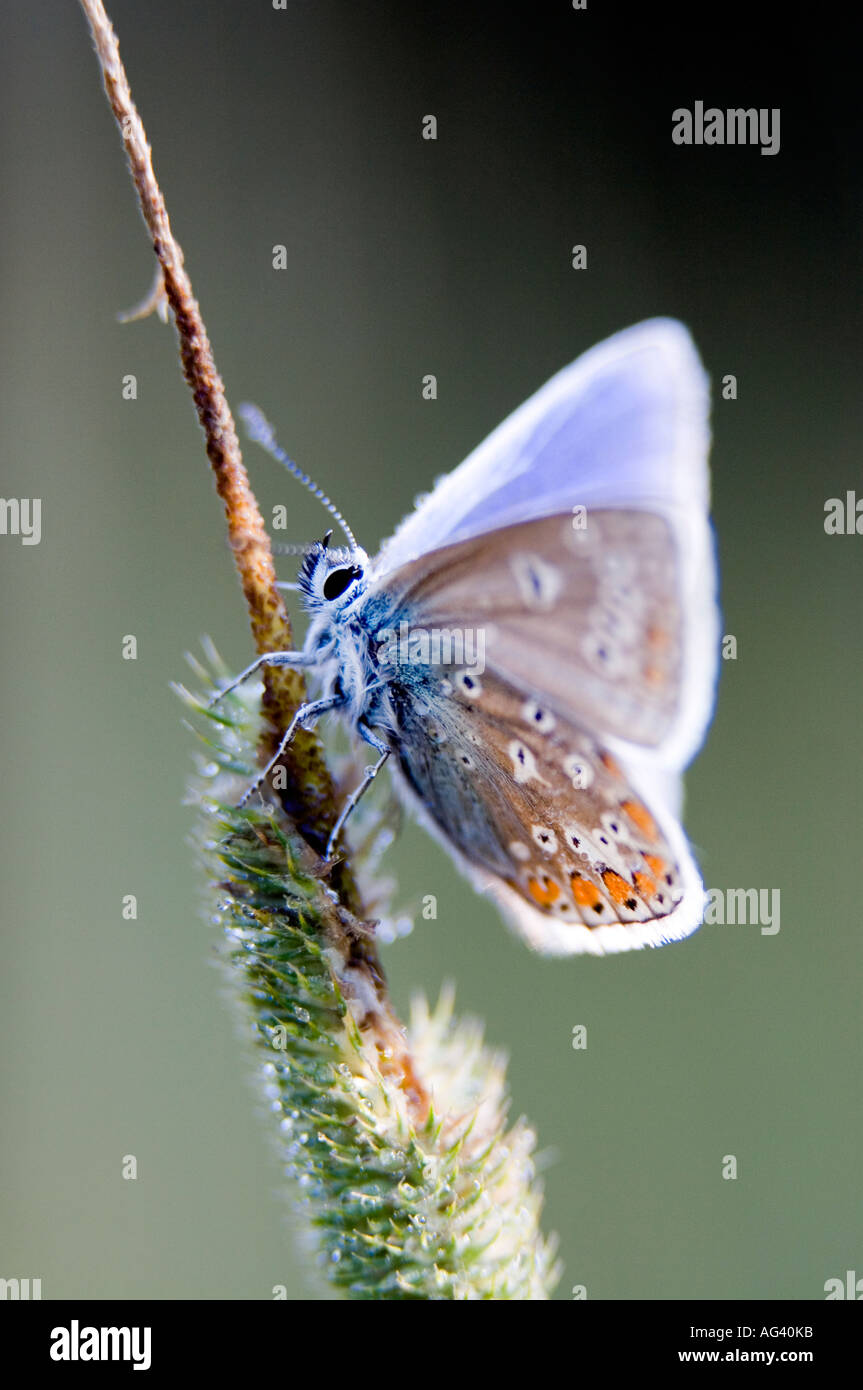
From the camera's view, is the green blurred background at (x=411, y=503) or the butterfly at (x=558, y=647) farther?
the green blurred background at (x=411, y=503)

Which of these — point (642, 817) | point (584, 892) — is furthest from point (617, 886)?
point (642, 817)

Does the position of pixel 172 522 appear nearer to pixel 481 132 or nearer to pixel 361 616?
pixel 481 132

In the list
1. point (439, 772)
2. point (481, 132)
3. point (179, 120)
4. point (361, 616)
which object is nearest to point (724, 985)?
point (439, 772)

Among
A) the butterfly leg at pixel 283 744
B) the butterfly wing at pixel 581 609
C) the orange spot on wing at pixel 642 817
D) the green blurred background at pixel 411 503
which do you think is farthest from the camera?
the green blurred background at pixel 411 503

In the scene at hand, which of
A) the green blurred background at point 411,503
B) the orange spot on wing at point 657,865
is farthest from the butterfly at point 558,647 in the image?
the green blurred background at point 411,503

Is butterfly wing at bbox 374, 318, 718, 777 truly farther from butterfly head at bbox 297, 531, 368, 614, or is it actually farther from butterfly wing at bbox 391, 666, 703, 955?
butterfly head at bbox 297, 531, 368, 614

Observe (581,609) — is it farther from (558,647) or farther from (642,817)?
(642,817)

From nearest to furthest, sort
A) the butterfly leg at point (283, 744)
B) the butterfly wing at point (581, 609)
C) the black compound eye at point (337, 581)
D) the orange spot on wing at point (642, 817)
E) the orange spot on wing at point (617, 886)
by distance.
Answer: the butterfly leg at point (283, 744), the butterfly wing at point (581, 609), the orange spot on wing at point (642, 817), the orange spot on wing at point (617, 886), the black compound eye at point (337, 581)

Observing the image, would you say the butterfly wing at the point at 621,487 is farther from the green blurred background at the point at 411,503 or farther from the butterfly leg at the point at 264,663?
the green blurred background at the point at 411,503
